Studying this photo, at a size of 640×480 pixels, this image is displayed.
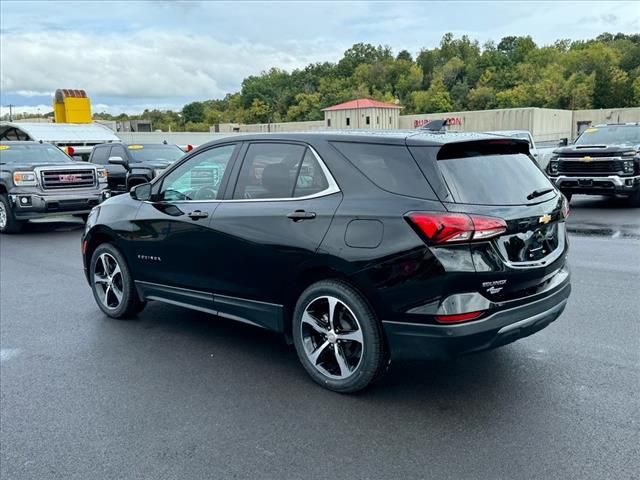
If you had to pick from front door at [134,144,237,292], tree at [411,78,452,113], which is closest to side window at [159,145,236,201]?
front door at [134,144,237,292]

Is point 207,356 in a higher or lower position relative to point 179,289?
lower

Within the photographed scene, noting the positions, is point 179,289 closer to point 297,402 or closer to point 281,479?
point 297,402

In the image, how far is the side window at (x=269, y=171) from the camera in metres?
4.42

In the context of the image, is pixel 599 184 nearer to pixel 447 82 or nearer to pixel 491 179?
pixel 491 179

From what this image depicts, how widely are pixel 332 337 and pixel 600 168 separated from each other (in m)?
11.3

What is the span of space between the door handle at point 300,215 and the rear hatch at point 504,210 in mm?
835

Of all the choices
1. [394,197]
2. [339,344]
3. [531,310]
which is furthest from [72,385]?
[531,310]

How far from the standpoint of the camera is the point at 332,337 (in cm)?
413

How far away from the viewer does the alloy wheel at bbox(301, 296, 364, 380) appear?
4.06 meters

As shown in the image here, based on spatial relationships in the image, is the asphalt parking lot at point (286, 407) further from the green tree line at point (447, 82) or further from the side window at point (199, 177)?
the green tree line at point (447, 82)

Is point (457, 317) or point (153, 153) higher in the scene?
point (153, 153)

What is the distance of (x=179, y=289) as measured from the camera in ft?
17.2

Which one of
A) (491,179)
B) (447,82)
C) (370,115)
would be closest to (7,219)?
(491,179)

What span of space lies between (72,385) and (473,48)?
494ft
